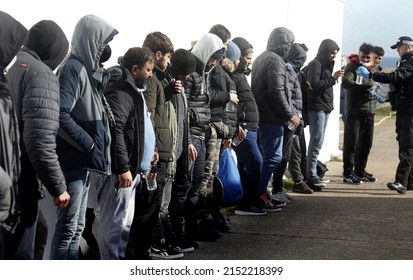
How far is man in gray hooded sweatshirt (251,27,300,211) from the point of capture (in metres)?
8.29

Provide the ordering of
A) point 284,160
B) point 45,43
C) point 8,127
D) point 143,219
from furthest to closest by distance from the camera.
A: 1. point 284,160
2. point 143,219
3. point 45,43
4. point 8,127

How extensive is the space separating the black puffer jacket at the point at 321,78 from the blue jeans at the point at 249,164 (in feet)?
6.09

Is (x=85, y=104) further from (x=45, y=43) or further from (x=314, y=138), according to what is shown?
(x=314, y=138)

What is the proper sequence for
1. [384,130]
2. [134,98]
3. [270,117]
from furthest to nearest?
[384,130]
[270,117]
[134,98]

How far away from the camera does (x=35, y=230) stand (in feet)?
14.8

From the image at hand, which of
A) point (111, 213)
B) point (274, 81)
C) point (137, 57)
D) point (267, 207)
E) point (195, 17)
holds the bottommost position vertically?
point (267, 207)

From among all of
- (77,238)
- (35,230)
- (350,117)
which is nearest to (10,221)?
(35,230)

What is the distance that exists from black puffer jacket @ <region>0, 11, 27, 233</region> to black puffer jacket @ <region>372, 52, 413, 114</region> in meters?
6.05

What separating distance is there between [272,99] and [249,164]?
0.67 meters

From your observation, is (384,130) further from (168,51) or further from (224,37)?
(168,51)

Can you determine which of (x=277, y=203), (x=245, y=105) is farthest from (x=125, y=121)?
(x=277, y=203)

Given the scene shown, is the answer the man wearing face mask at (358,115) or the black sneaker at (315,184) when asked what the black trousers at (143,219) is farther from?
the man wearing face mask at (358,115)

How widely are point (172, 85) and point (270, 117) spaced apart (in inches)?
98.0

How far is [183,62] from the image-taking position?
6277 mm
